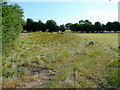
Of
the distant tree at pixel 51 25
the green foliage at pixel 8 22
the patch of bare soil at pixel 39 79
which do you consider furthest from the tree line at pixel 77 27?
the patch of bare soil at pixel 39 79

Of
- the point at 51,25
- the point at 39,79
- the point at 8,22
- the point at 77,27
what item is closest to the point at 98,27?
the point at 77,27

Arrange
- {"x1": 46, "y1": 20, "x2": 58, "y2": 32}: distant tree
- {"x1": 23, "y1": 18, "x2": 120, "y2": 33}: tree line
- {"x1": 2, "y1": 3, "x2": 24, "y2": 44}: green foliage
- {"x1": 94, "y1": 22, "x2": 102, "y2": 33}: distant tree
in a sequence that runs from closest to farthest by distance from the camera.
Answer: {"x1": 2, "y1": 3, "x2": 24, "y2": 44}: green foliage < {"x1": 23, "y1": 18, "x2": 120, "y2": 33}: tree line < {"x1": 46, "y1": 20, "x2": 58, "y2": 32}: distant tree < {"x1": 94, "y1": 22, "x2": 102, "y2": 33}: distant tree

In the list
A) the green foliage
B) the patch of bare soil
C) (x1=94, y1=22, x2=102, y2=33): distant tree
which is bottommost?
the patch of bare soil

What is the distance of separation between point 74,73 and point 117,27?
196 ft

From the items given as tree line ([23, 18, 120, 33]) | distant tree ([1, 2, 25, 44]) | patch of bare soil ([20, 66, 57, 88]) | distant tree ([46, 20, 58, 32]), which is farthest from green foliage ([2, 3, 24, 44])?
distant tree ([46, 20, 58, 32])

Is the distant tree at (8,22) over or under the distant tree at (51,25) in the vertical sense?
under

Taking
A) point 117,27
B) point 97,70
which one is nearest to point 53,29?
point 117,27

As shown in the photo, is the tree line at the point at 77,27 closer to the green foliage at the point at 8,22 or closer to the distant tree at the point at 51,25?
the distant tree at the point at 51,25

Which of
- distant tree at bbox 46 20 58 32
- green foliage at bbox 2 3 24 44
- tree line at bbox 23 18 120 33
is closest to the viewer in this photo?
green foliage at bbox 2 3 24 44

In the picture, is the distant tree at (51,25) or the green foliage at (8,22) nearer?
the green foliage at (8,22)

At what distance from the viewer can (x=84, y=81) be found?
4004mm

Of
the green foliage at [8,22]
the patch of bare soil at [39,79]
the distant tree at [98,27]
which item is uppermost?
the distant tree at [98,27]

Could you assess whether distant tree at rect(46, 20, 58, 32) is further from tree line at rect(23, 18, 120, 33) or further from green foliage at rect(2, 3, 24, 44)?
green foliage at rect(2, 3, 24, 44)

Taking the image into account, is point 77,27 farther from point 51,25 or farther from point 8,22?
point 8,22
